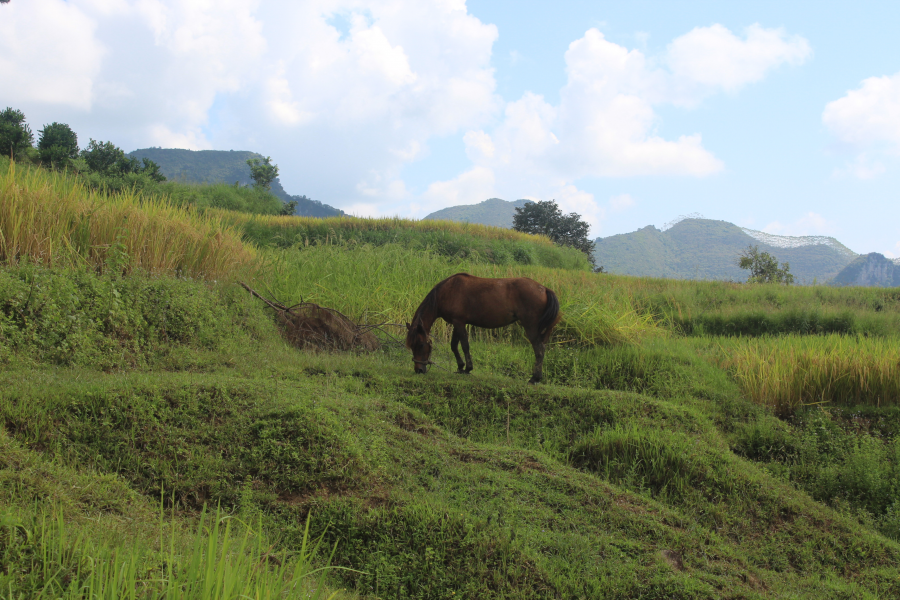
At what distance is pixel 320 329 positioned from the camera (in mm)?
8680

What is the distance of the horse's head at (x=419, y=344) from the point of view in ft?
20.7

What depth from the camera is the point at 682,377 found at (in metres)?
7.52

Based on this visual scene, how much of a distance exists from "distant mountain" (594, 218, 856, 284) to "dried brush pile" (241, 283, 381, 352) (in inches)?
3739

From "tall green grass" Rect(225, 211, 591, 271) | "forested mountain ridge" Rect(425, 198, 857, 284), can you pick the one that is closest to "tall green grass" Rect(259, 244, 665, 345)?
"tall green grass" Rect(225, 211, 591, 271)

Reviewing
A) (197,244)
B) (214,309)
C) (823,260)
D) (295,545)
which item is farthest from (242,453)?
(823,260)

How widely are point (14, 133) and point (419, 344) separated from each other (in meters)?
20.4

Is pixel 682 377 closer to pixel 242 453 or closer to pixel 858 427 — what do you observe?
pixel 858 427

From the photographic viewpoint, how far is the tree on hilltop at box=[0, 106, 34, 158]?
1841cm

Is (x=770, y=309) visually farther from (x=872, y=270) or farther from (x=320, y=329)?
(x=872, y=270)

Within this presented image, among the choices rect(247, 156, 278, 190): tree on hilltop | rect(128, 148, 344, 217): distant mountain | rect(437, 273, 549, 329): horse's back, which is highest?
rect(128, 148, 344, 217): distant mountain

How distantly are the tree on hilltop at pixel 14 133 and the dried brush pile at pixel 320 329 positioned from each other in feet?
51.6

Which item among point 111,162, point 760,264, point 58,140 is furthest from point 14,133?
point 760,264

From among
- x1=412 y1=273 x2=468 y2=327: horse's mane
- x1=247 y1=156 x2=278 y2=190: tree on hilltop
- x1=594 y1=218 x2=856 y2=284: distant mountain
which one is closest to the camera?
x1=412 y1=273 x2=468 y2=327: horse's mane

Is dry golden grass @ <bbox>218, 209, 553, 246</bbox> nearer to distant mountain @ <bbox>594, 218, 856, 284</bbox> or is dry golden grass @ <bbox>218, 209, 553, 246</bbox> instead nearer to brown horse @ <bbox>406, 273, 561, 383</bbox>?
brown horse @ <bbox>406, 273, 561, 383</bbox>
